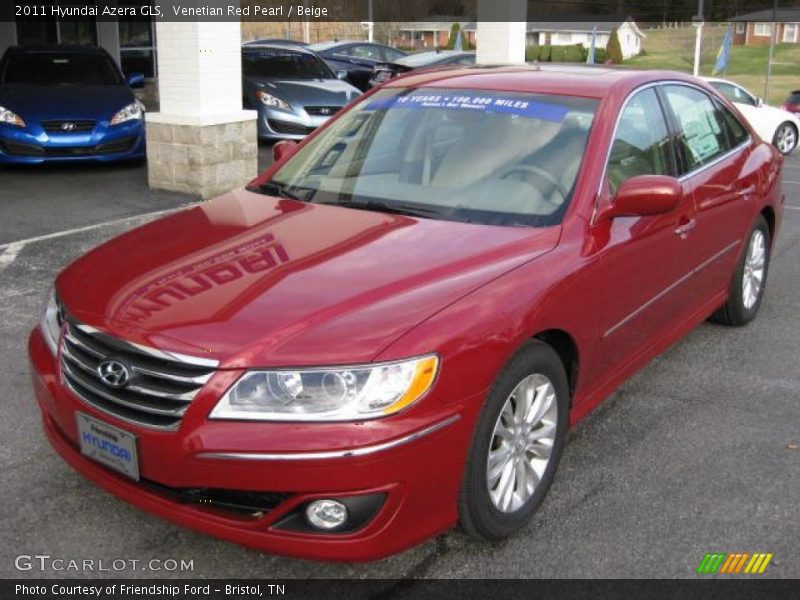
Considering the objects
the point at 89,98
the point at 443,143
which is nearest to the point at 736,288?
the point at 443,143

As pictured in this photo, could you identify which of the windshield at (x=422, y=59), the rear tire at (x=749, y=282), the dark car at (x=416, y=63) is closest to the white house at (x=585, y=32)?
the windshield at (x=422, y=59)

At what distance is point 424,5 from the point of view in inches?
2653

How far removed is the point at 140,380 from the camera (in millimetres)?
2707

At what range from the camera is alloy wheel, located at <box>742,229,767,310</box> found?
5.48 m

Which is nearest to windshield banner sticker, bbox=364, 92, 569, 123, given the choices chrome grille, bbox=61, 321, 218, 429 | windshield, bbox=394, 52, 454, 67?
chrome grille, bbox=61, 321, 218, 429

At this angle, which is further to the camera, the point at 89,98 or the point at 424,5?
the point at 424,5

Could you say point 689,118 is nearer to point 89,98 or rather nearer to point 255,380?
point 255,380

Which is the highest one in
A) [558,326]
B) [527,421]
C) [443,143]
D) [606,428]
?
[443,143]

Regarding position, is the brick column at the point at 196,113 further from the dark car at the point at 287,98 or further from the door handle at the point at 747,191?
the door handle at the point at 747,191

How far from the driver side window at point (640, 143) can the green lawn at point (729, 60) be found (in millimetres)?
28076

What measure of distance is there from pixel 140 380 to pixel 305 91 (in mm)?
10329

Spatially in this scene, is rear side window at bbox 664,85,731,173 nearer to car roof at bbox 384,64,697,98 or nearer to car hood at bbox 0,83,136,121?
car roof at bbox 384,64,697,98

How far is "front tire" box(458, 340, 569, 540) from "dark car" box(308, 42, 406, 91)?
652 inches

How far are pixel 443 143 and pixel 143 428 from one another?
194cm
